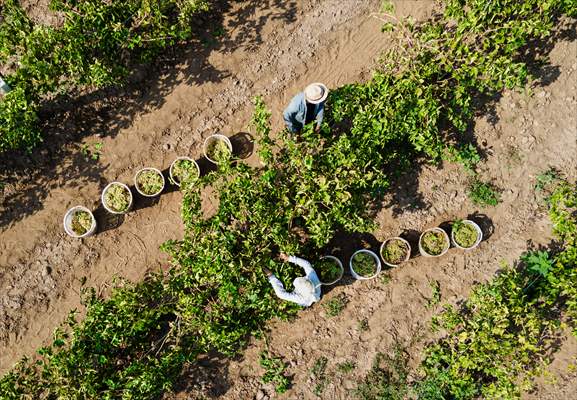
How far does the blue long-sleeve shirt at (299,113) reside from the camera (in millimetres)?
6160

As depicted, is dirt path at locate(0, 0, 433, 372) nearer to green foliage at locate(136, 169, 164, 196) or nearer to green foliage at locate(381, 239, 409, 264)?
green foliage at locate(136, 169, 164, 196)

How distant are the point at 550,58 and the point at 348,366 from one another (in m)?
6.27

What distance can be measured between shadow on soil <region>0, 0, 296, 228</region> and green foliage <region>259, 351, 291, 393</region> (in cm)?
387

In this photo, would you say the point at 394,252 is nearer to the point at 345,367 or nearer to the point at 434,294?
the point at 434,294

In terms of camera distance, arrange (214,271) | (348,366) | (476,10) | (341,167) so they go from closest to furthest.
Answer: (214,271)
(341,167)
(476,10)
(348,366)

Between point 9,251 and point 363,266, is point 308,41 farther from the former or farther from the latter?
point 9,251

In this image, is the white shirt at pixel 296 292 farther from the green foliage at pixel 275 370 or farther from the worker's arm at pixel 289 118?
the worker's arm at pixel 289 118

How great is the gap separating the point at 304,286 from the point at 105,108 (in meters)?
4.35

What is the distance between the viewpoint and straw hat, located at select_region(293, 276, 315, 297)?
19.9 feet

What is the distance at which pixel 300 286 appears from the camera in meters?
6.11

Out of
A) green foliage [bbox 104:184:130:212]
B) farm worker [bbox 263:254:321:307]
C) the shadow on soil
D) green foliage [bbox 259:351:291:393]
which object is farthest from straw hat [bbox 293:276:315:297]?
the shadow on soil

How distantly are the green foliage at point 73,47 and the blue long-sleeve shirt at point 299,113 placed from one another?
2201mm

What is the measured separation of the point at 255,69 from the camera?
754 centimetres

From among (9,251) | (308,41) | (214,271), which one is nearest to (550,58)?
(308,41)
